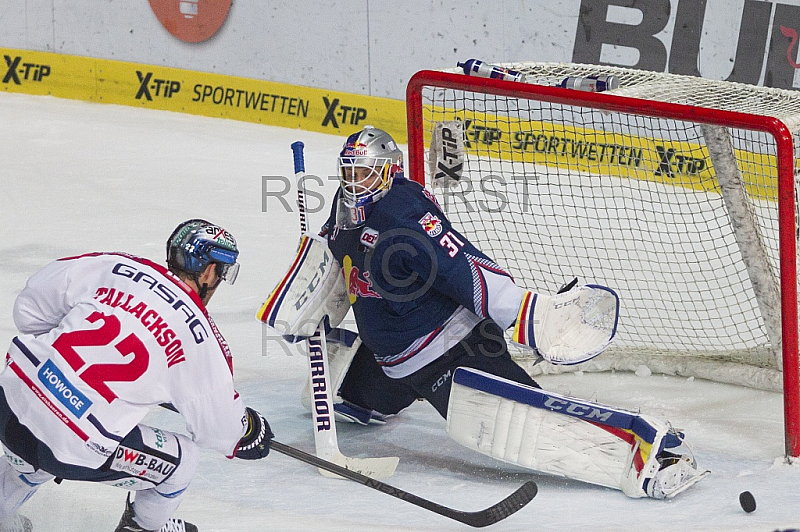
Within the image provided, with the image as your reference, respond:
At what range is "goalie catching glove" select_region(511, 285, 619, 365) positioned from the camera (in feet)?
9.20

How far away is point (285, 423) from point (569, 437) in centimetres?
100

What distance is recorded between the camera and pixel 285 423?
340 centimetres

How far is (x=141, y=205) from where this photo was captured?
5.57 meters

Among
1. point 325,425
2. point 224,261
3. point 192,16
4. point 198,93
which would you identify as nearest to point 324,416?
point 325,425

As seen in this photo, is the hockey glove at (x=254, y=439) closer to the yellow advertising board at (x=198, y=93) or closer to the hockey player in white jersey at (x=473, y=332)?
the hockey player in white jersey at (x=473, y=332)

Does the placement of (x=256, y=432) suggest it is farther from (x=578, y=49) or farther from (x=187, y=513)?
(x=578, y=49)

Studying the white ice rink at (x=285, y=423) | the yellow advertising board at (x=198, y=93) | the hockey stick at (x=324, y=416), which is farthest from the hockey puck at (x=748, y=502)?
the yellow advertising board at (x=198, y=93)

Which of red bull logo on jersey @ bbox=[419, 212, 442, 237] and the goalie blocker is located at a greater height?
red bull logo on jersey @ bbox=[419, 212, 442, 237]

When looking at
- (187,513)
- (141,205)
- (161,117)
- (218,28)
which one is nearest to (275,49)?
(218,28)

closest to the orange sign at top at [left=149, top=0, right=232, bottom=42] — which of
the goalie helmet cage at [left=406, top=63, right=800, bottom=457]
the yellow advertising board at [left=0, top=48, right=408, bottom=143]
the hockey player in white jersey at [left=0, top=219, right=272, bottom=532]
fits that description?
the yellow advertising board at [left=0, top=48, right=408, bottom=143]

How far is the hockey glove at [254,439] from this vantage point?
250 cm

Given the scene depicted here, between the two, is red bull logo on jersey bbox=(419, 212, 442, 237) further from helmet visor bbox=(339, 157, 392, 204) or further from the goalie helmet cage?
the goalie helmet cage

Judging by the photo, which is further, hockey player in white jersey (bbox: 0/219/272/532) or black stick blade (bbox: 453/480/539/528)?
black stick blade (bbox: 453/480/539/528)

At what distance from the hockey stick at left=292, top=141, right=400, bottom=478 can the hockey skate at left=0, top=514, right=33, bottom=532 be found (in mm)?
773
